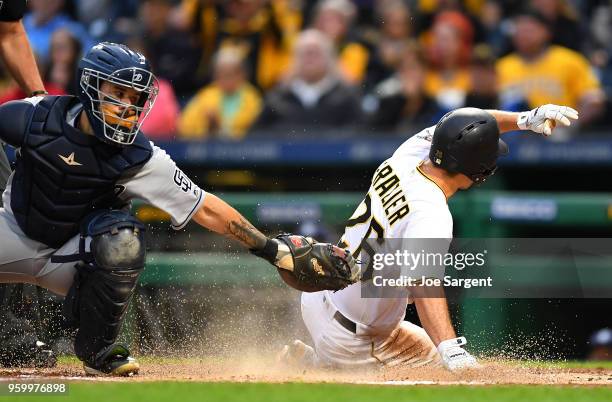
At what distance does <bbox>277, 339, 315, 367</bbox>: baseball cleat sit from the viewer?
6.35 m

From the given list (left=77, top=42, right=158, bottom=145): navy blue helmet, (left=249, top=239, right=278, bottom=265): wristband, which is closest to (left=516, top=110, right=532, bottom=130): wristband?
(left=249, top=239, right=278, bottom=265): wristband

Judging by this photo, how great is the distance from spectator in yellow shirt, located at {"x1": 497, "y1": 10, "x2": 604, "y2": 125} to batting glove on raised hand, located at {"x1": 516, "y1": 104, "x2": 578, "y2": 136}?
3548 mm

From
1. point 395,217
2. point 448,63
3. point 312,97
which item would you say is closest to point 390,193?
point 395,217

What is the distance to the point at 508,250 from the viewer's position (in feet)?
27.3

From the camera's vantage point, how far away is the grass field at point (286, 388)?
468 centimetres

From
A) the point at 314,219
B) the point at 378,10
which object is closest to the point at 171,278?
the point at 314,219

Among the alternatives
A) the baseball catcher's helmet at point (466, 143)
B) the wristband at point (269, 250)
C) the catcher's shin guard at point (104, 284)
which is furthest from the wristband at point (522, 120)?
the catcher's shin guard at point (104, 284)

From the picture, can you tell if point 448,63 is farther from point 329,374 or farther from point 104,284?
point 104,284

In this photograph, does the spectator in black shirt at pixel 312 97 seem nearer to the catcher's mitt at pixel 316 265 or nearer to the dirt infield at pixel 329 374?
the dirt infield at pixel 329 374

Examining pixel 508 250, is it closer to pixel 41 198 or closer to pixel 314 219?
pixel 314 219

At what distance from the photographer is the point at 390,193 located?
241 inches

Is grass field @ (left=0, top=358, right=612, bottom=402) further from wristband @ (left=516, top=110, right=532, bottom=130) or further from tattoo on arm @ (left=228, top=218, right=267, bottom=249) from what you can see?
wristband @ (left=516, top=110, right=532, bottom=130)

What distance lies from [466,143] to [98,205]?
188cm

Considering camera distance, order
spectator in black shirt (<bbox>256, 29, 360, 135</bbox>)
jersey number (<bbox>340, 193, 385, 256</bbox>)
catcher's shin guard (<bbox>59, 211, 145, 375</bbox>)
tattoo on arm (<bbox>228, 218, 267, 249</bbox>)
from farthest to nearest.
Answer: spectator in black shirt (<bbox>256, 29, 360, 135</bbox>), jersey number (<bbox>340, 193, 385, 256</bbox>), tattoo on arm (<bbox>228, 218, 267, 249</bbox>), catcher's shin guard (<bbox>59, 211, 145, 375</bbox>)
